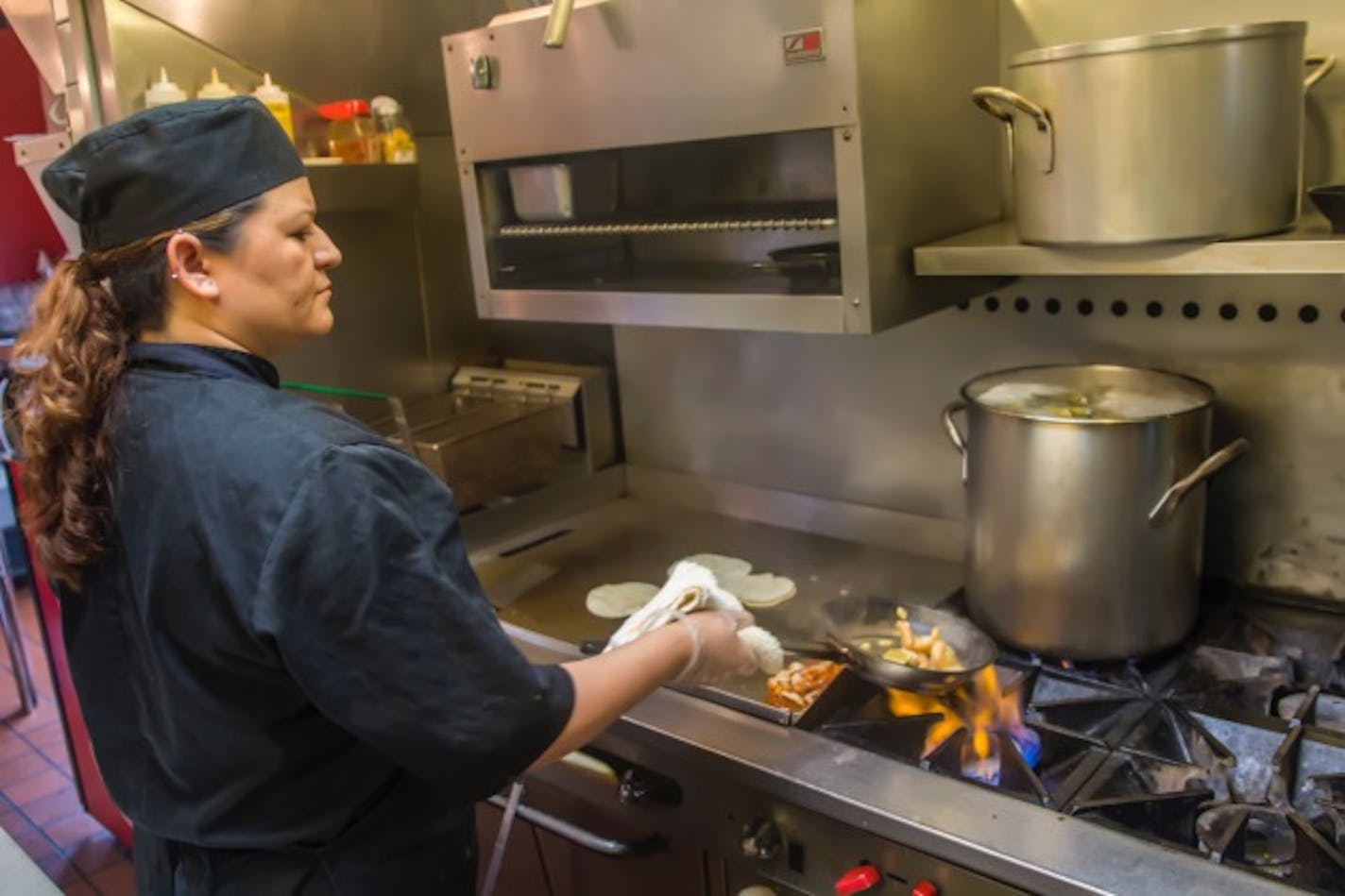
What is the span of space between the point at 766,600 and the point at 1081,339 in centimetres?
55

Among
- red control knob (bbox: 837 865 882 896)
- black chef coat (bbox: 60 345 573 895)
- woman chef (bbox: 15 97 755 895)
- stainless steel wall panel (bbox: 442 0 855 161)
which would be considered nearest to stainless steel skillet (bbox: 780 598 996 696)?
red control knob (bbox: 837 865 882 896)

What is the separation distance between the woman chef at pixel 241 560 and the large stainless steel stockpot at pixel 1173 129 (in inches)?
26.0

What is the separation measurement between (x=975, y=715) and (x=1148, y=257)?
53 cm

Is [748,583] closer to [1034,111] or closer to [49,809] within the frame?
[1034,111]

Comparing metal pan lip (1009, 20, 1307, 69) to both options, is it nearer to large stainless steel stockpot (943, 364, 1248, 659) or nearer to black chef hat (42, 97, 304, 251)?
large stainless steel stockpot (943, 364, 1248, 659)

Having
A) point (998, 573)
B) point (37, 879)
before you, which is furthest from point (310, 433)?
point (37, 879)

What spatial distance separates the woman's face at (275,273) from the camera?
94 centimetres

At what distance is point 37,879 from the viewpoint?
2557 mm

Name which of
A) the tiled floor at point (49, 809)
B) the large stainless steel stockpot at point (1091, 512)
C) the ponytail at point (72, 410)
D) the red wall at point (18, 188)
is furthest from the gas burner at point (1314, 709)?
the red wall at point (18, 188)

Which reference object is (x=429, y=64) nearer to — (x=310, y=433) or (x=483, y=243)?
(x=483, y=243)

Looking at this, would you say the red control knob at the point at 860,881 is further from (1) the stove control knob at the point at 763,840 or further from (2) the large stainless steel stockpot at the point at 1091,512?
(2) the large stainless steel stockpot at the point at 1091,512

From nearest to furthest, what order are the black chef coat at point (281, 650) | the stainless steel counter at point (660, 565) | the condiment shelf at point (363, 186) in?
the black chef coat at point (281, 650)
the stainless steel counter at point (660, 565)
the condiment shelf at point (363, 186)

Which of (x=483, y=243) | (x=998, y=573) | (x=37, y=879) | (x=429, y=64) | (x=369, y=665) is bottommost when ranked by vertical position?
(x=37, y=879)

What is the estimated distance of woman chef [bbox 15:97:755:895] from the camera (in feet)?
2.83
